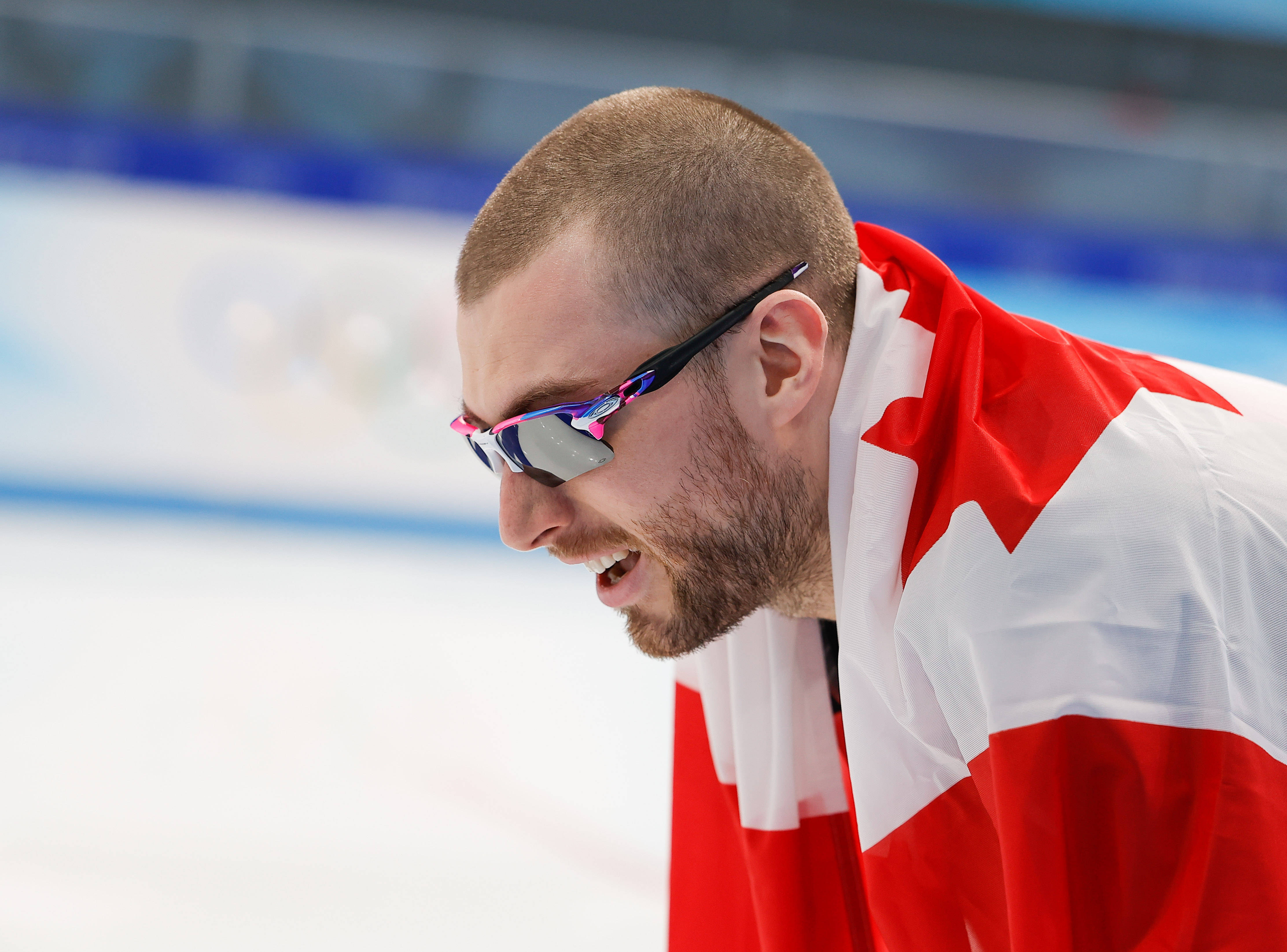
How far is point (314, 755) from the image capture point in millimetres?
2387

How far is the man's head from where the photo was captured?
3.23 ft

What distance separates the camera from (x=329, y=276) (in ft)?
12.3

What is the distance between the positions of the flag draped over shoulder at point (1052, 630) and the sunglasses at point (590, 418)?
12 centimetres

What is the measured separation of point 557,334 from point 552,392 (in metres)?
0.05

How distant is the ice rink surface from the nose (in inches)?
41.4

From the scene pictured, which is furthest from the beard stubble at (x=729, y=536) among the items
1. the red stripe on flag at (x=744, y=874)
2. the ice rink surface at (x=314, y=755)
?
the ice rink surface at (x=314, y=755)

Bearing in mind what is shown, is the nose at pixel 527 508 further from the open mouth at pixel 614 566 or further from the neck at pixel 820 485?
the neck at pixel 820 485

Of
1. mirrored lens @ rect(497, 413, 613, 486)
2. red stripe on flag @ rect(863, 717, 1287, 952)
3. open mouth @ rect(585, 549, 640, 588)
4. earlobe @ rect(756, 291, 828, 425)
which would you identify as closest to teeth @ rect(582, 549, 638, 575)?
open mouth @ rect(585, 549, 640, 588)

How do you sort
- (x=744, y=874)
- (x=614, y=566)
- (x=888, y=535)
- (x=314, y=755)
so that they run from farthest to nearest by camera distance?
(x=314, y=755) → (x=744, y=874) → (x=614, y=566) → (x=888, y=535)

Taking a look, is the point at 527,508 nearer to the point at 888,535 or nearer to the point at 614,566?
the point at 614,566

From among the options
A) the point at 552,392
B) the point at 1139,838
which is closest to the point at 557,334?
the point at 552,392

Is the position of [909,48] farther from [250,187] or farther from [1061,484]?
[1061,484]

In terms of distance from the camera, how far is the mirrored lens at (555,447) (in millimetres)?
985

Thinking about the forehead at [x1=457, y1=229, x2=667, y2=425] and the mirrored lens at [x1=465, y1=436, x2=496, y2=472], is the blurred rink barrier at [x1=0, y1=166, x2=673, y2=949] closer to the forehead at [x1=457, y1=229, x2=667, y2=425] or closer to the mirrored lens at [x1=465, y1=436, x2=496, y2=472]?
the mirrored lens at [x1=465, y1=436, x2=496, y2=472]
